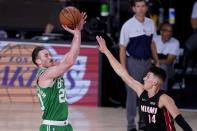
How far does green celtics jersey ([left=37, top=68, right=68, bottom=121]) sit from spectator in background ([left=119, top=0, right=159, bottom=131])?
2.76 meters

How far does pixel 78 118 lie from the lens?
450 inches

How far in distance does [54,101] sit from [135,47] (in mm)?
3044

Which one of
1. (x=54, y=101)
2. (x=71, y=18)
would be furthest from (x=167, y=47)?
(x=54, y=101)

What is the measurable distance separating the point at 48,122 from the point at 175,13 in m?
8.21

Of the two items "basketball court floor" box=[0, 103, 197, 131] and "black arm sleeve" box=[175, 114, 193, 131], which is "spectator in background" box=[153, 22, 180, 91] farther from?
"black arm sleeve" box=[175, 114, 193, 131]

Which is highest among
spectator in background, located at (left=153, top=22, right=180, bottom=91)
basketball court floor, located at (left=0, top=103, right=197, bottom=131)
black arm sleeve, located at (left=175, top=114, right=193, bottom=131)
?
spectator in background, located at (left=153, top=22, right=180, bottom=91)

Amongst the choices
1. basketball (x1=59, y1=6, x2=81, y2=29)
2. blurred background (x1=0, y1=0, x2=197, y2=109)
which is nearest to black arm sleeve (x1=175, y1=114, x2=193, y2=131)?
basketball (x1=59, y1=6, x2=81, y2=29)

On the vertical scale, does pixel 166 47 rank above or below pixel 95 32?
below

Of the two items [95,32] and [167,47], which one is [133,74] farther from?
[95,32]

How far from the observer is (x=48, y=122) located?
7359mm

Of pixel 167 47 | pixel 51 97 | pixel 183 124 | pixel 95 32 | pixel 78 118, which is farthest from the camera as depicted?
pixel 95 32

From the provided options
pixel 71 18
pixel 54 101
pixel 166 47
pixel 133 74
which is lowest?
pixel 54 101

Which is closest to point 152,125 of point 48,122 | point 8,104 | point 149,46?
point 48,122

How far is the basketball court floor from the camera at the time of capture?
35.0 ft
